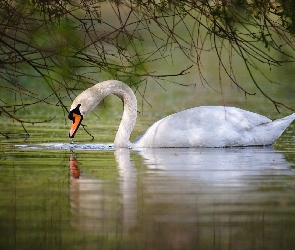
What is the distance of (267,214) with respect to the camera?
24.4ft

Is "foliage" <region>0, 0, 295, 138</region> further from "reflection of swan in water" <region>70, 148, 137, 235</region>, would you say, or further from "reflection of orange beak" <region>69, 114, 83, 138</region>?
"reflection of orange beak" <region>69, 114, 83, 138</region>

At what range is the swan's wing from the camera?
44.7 feet

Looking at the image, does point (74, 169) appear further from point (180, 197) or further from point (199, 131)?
point (199, 131)

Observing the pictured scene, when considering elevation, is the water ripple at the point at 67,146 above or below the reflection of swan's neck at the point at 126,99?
below

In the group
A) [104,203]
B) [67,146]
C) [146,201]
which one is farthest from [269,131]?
[104,203]

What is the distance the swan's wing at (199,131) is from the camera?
13.6m

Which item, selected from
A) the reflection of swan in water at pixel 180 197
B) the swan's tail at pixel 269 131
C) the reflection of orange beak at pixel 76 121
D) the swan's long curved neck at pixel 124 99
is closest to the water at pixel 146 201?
the reflection of swan in water at pixel 180 197

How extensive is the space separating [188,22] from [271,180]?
2785cm

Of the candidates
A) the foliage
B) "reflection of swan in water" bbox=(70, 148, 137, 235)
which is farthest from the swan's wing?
"reflection of swan in water" bbox=(70, 148, 137, 235)

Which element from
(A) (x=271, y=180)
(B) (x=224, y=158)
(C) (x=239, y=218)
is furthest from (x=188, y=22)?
(C) (x=239, y=218)

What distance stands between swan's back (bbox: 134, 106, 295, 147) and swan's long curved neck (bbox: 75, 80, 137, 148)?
0.24m

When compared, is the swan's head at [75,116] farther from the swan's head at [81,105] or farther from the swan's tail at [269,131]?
the swan's tail at [269,131]

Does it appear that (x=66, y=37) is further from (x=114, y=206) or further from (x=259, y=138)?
(x=259, y=138)

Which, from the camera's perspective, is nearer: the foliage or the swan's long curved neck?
the foliage
